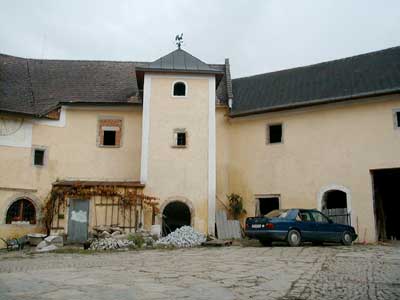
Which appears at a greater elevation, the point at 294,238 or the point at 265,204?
the point at 265,204

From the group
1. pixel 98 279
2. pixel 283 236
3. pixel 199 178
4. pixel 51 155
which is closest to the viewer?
pixel 98 279

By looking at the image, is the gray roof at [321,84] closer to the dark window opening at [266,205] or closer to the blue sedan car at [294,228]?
the dark window opening at [266,205]

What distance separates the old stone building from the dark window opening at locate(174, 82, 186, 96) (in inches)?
3.7

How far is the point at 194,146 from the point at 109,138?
489 cm

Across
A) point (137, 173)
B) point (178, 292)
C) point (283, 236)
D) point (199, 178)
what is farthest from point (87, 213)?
point (178, 292)

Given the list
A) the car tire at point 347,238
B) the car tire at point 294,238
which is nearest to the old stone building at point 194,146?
the car tire at point 347,238

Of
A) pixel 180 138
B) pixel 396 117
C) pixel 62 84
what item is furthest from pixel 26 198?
pixel 396 117

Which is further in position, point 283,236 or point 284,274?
point 283,236

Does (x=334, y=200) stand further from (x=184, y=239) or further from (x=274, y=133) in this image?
(x=184, y=239)

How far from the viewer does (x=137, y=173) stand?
910 inches

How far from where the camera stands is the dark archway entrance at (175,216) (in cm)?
2144

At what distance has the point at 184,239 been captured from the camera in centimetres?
1839

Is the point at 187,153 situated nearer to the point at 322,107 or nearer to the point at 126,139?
the point at 126,139

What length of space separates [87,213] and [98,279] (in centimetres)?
1164
